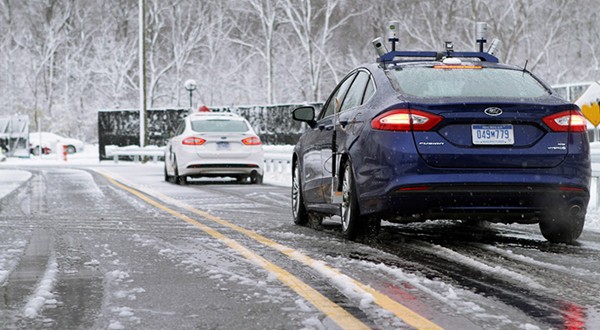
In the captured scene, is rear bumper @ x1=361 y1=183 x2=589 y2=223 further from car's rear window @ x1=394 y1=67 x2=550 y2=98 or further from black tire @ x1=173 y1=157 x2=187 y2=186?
black tire @ x1=173 y1=157 x2=187 y2=186

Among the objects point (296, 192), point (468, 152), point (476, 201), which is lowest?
point (296, 192)

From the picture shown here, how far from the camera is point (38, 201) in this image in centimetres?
1406

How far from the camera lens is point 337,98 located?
941cm

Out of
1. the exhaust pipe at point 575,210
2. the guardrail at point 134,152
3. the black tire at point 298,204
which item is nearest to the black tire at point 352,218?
the exhaust pipe at point 575,210

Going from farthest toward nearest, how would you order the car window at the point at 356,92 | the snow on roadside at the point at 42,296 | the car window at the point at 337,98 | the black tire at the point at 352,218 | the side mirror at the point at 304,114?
the side mirror at the point at 304,114 → the car window at the point at 337,98 → the car window at the point at 356,92 → the black tire at the point at 352,218 → the snow on roadside at the point at 42,296

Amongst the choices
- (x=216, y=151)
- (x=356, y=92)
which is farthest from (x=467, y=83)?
(x=216, y=151)

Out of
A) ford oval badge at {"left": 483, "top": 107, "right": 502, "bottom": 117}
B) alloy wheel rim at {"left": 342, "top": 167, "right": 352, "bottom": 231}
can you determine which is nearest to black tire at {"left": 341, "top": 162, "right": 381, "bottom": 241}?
alloy wheel rim at {"left": 342, "top": 167, "right": 352, "bottom": 231}

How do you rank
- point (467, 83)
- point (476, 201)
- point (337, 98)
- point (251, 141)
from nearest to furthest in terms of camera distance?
point (476, 201), point (467, 83), point (337, 98), point (251, 141)

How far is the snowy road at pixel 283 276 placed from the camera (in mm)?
4812

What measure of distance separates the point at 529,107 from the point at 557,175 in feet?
1.77

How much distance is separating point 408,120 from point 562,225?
5.42ft

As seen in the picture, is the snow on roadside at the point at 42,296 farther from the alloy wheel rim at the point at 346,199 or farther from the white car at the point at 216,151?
the white car at the point at 216,151

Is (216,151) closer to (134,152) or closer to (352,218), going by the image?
(352,218)

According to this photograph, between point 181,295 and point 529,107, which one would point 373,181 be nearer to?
point 529,107
